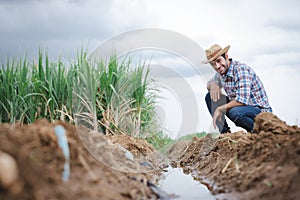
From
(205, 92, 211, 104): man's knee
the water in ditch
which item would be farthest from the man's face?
the water in ditch

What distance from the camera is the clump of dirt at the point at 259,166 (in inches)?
97.7

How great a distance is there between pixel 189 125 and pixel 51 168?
Result: 3.60m

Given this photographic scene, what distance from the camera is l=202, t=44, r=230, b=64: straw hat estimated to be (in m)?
5.45

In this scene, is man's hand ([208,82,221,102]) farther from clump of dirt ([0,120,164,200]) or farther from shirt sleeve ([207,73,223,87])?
clump of dirt ([0,120,164,200])

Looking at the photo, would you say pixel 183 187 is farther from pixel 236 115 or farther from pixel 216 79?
pixel 216 79

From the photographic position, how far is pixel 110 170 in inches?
118

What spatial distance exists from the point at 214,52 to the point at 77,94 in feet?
7.09

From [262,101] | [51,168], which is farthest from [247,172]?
[262,101]

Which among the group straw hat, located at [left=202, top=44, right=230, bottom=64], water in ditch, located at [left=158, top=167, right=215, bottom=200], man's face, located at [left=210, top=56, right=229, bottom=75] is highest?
straw hat, located at [left=202, top=44, right=230, bottom=64]

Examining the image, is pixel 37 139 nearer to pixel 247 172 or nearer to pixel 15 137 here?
pixel 15 137

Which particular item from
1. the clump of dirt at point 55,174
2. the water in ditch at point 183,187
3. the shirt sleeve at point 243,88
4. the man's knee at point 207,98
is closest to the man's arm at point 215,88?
the man's knee at point 207,98

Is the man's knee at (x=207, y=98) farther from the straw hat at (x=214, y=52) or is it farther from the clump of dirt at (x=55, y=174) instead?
the clump of dirt at (x=55, y=174)

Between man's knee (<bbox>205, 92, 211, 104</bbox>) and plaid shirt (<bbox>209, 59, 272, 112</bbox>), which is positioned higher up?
plaid shirt (<bbox>209, 59, 272, 112</bbox>)

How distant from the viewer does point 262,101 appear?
5387 millimetres
